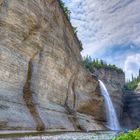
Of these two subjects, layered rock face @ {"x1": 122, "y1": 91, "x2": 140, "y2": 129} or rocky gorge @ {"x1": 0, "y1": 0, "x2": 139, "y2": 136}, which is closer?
rocky gorge @ {"x1": 0, "y1": 0, "x2": 139, "y2": 136}

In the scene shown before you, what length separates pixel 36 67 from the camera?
30.5m

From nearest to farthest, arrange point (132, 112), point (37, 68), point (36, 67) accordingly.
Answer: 1. point (36, 67)
2. point (37, 68)
3. point (132, 112)

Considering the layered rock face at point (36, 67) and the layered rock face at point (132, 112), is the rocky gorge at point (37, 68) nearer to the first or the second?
the layered rock face at point (36, 67)

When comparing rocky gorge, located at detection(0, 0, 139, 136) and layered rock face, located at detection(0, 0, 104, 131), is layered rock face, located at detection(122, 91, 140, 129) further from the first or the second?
layered rock face, located at detection(0, 0, 104, 131)

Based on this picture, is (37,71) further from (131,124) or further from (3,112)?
(131,124)

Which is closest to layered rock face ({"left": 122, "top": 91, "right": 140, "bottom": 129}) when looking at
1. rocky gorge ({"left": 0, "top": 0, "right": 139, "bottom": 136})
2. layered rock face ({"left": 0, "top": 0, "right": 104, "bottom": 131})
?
rocky gorge ({"left": 0, "top": 0, "right": 139, "bottom": 136})

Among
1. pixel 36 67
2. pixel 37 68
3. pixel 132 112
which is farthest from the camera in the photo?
pixel 132 112

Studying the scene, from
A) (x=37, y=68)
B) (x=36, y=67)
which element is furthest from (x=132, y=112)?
(x=36, y=67)

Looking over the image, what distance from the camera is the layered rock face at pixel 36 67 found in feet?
80.5

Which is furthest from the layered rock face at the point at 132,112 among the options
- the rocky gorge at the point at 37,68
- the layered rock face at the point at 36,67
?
the layered rock face at the point at 36,67

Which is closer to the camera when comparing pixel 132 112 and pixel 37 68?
pixel 37 68

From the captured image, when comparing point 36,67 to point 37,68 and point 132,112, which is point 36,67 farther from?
point 132,112

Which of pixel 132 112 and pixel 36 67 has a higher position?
pixel 132 112

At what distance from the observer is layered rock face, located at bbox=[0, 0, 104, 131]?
24531 mm
